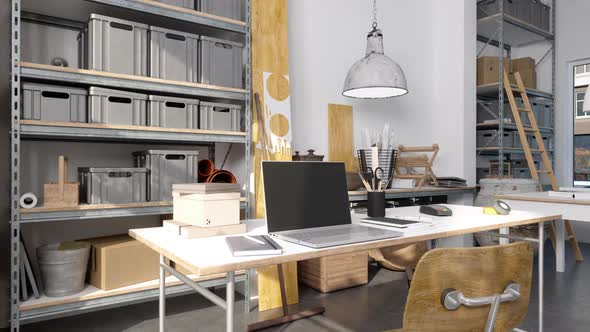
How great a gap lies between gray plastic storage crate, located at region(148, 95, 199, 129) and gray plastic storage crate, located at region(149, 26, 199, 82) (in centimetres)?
14

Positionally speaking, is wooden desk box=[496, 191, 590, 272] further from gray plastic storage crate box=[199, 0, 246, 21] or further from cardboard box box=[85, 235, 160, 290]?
cardboard box box=[85, 235, 160, 290]

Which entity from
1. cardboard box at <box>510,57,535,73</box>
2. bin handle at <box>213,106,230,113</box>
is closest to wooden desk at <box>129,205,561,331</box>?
bin handle at <box>213,106,230,113</box>

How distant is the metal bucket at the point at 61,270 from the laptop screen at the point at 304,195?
136cm

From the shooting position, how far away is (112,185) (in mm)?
2363

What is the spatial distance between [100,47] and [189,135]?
2.25 ft

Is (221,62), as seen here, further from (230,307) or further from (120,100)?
(230,307)

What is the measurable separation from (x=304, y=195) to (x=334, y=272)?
1663 millimetres

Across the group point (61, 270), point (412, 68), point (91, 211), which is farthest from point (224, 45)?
point (412, 68)

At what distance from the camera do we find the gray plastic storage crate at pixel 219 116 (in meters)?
2.69

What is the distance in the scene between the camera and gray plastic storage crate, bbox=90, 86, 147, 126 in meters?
2.31

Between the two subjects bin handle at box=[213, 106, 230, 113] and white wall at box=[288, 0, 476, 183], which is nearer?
bin handle at box=[213, 106, 230, 113]

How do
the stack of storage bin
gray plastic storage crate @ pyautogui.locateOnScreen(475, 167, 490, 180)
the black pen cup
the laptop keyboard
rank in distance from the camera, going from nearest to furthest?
the laptop keyboard < the black pen cup < the stack of storage bin < gray plastic storage crate @ pyautogui.locateOnScreen(475, 167, 490, 180)

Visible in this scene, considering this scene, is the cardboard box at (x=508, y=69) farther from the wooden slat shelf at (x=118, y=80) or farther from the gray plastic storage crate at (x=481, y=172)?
the wooden slat shelf at (x=118, y=80)

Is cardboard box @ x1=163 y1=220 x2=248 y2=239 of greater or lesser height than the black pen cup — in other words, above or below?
below
